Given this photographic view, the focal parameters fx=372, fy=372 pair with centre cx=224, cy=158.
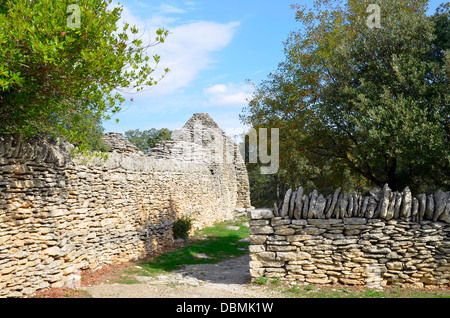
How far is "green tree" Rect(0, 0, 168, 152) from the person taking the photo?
23.3 ft

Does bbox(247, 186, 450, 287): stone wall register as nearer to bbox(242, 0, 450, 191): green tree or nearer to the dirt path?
the dirt path

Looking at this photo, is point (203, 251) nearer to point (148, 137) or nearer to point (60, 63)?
point (60, 63)

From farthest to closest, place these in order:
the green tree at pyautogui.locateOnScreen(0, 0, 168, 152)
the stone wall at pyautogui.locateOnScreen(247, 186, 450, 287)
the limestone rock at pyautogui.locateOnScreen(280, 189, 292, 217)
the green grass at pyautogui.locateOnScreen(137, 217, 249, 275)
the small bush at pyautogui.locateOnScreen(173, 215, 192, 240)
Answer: the small bush at pyautogui.locateOnScreen(173, 215, 192, 240) < the green grass at pyautogui.locateOnScreen(137, 217, 249, 275) < the limestone rock at pyautogui.locateOnScreen(280, 189, 292, 217) < the stone wall at pyautogui.locateOnScreen(247, 186, 450, 287) < the green tree at pyautogui.locateOnScreen(0, 0, 168, 152)

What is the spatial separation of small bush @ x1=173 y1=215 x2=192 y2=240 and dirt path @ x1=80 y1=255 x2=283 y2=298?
4913mm

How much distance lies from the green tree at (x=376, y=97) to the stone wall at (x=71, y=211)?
21.1 ft

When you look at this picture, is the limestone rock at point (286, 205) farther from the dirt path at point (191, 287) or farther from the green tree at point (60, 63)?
the green tree at point (60, 63)

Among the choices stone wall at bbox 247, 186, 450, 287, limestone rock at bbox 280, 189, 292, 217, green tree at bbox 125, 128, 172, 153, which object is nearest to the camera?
stone wall at bbox 247, 186, 450, 287

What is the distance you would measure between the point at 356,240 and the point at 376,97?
4948 mm

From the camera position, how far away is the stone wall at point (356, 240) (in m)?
9.95

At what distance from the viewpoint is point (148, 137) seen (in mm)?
53812

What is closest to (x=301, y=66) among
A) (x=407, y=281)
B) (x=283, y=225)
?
(x=283, y=225)

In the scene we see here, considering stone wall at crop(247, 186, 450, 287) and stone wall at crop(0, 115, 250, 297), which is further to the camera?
stone wall at crop(247, 186, 450, 287)

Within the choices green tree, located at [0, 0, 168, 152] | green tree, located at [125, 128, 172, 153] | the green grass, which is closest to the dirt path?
the green grass

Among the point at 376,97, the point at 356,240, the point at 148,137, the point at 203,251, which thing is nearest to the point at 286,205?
the point at 356,240
